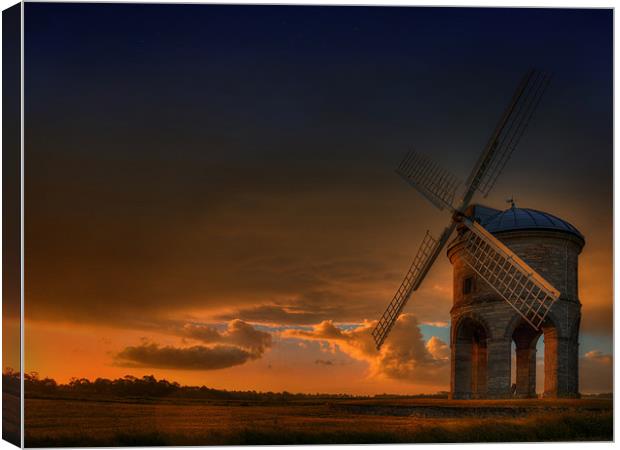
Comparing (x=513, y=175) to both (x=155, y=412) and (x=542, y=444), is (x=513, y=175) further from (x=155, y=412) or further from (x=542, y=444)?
(x=155, y=412)

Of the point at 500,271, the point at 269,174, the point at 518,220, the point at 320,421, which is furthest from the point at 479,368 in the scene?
the point at 269,174

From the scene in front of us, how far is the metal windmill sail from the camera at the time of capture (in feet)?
77.0

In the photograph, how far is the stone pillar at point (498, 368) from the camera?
79.7 feet

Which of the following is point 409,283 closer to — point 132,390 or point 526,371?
point 526,371

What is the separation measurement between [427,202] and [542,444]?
5359 mm

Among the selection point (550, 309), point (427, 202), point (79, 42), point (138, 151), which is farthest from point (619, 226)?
point (79, 42)

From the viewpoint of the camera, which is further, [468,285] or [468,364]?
[468,364]

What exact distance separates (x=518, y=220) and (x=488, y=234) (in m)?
0.69

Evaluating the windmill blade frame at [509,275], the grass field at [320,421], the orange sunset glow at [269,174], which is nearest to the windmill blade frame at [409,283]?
the orange sunset glow at [269,174]

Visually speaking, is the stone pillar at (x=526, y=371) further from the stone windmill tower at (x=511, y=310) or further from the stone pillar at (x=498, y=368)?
the stone pillar at (x=498, y=368)

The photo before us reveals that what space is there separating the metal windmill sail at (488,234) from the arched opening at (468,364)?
1164mm

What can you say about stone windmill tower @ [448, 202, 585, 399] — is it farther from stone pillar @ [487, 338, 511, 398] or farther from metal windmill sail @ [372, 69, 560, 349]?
metal windmill sail @ [372, 69, 560, 349]

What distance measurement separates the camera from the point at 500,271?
24.2m

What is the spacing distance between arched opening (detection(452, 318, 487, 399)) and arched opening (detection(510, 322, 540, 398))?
3.24 ft
